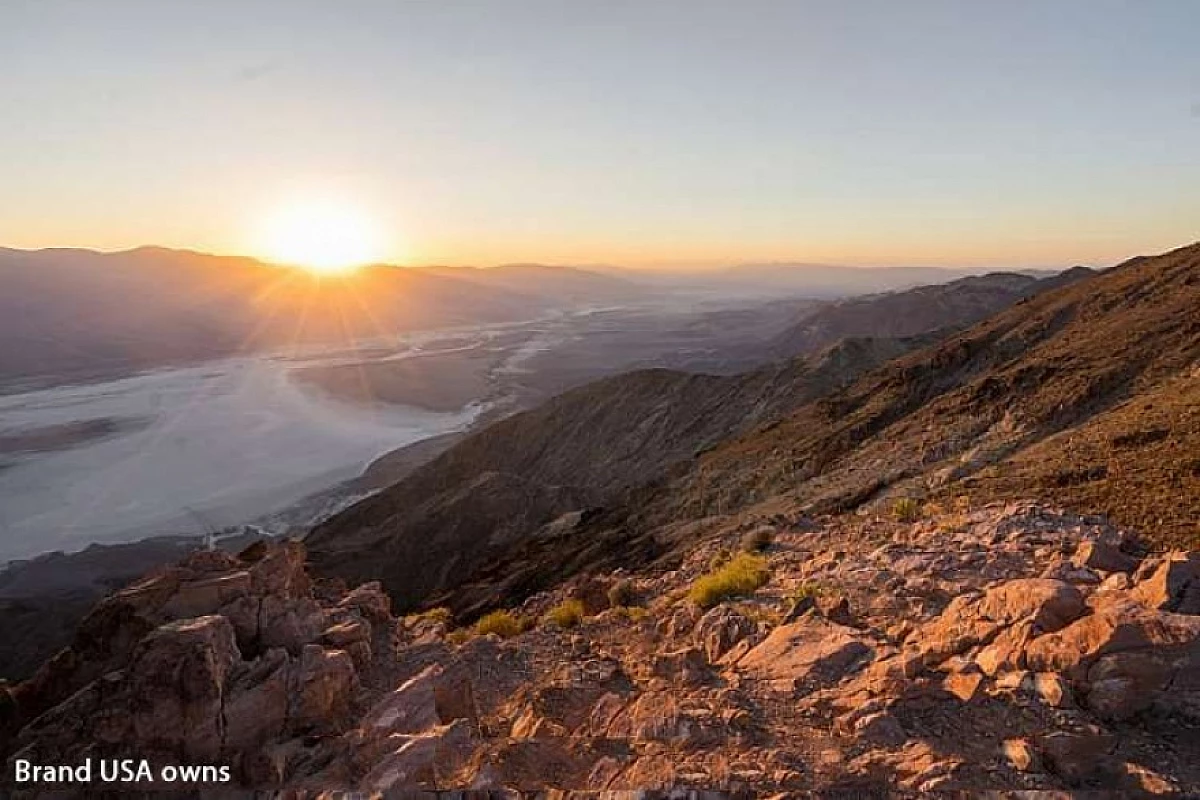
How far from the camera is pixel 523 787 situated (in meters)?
5.24

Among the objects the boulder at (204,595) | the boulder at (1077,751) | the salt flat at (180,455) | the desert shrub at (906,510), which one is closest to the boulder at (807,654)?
the boulder at (1077,751)

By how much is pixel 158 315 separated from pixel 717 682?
528 feet

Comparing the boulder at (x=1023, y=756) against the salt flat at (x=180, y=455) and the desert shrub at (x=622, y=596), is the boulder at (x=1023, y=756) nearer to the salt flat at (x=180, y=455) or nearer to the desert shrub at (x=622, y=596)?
the desert shrub at (x=622, y=596)

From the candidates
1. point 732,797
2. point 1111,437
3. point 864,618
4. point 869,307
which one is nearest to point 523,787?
point 732,797

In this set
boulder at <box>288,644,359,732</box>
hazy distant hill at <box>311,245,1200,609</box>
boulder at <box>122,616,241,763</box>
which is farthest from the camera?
hazy distant hill at <box>311,245,1200,609</box>

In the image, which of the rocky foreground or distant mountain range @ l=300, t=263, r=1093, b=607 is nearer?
the rocky foreground

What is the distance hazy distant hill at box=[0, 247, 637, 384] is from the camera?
11431 centimetres

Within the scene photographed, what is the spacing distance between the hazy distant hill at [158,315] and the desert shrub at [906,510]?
11925 centimetres

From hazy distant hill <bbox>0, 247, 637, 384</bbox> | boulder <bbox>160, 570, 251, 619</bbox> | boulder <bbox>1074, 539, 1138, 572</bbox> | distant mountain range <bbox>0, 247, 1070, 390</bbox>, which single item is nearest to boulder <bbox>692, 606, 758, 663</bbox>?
boulder <bbox>1074, 539, 1138, 572</bbox>

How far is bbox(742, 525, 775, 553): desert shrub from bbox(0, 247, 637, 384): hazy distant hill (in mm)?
117090

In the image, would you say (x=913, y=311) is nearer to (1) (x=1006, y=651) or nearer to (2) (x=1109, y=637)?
(1) (x=1006, y=651)

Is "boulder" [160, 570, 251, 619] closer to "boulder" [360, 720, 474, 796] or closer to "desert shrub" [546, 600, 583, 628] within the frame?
"boulder" [360, 720, 474, 796]

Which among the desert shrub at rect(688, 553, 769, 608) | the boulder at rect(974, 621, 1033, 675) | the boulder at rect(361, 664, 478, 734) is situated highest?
the boulder at rect(974, 621, 1033, 675)

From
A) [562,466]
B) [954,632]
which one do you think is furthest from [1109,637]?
[562,466]
